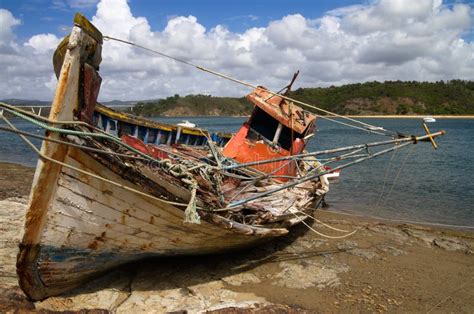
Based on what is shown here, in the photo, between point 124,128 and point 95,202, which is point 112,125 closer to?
point 124,128

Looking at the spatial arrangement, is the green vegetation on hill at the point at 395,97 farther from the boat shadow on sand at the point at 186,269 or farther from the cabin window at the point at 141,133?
the boat shadow on sand at the point at 186,269

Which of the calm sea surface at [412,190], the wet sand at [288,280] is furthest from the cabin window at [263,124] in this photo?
the calm sea surface at [412,190]

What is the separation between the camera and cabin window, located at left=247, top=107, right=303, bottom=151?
909 cm

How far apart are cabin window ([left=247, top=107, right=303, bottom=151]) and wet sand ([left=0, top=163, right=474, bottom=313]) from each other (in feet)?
7.72

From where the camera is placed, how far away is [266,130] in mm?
9328

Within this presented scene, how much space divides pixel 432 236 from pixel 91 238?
8.44 metres

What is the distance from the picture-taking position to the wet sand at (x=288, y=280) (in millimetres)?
5105

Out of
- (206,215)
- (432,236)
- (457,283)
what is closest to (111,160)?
(206,215)

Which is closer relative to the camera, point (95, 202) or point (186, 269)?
point (95, 202)

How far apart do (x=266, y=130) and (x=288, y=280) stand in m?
4.15

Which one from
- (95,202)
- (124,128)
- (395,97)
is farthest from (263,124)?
(395,97)

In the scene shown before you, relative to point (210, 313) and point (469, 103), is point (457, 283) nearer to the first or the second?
point (210, 313)

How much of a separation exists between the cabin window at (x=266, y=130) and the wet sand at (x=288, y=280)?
7.72 ft

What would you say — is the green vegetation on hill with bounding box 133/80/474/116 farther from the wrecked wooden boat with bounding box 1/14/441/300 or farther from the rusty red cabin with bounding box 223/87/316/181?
the wrecked wooden boat with bounding box 1/14/441/300
